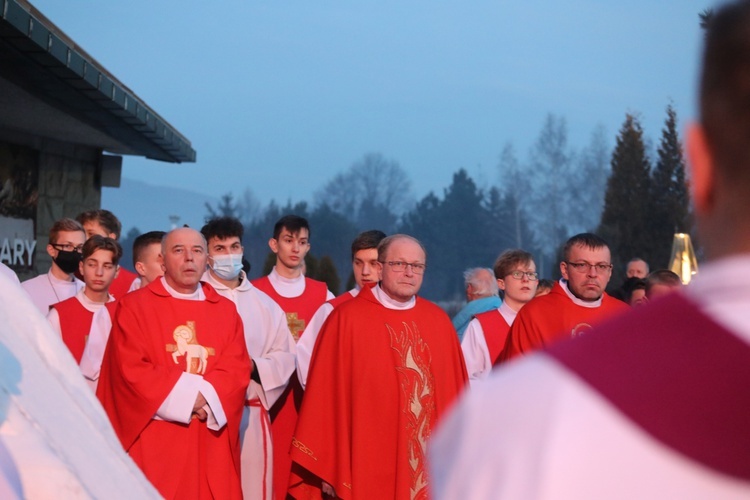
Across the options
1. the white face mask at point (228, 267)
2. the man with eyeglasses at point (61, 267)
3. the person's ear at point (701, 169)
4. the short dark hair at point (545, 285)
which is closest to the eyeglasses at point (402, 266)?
the white face mask at point (228, 267)

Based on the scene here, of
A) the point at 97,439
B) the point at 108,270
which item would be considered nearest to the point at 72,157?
the point at 108,270

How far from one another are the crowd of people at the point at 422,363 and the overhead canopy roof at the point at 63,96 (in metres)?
1.48

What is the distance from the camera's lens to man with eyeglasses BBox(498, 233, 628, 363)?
24.7ft

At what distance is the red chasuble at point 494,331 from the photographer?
882cm

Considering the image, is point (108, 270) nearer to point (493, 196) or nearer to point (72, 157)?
point (72, 157)

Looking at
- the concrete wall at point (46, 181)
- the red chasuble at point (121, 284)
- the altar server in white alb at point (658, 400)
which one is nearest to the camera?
the altar server in white alb at point (658, 400)

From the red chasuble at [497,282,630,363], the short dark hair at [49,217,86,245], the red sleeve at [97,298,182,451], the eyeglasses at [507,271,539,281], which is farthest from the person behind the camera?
the eyeglasses at [507,271,539,281]

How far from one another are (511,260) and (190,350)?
3425 millimetres

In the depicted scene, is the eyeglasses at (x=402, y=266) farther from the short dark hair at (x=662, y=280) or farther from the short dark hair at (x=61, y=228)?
the short dark hair at (x=61, y=228)

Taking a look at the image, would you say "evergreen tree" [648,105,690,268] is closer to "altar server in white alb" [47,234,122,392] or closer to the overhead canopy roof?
the overhead canopy roof

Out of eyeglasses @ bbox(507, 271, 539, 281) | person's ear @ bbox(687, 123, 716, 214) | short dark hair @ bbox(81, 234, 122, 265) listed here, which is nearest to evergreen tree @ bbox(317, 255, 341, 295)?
eyeglasses @ bbox(507, 271, 539, 281)

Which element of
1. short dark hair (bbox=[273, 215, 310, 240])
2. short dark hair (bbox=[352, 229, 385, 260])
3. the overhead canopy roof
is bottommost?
short dark hair (bbox=[352, 229, 385, 260])

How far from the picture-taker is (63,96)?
11.3 m

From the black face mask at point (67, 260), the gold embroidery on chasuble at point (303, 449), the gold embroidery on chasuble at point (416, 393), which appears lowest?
the gold embroidery on chasuble at point (303, 449)
